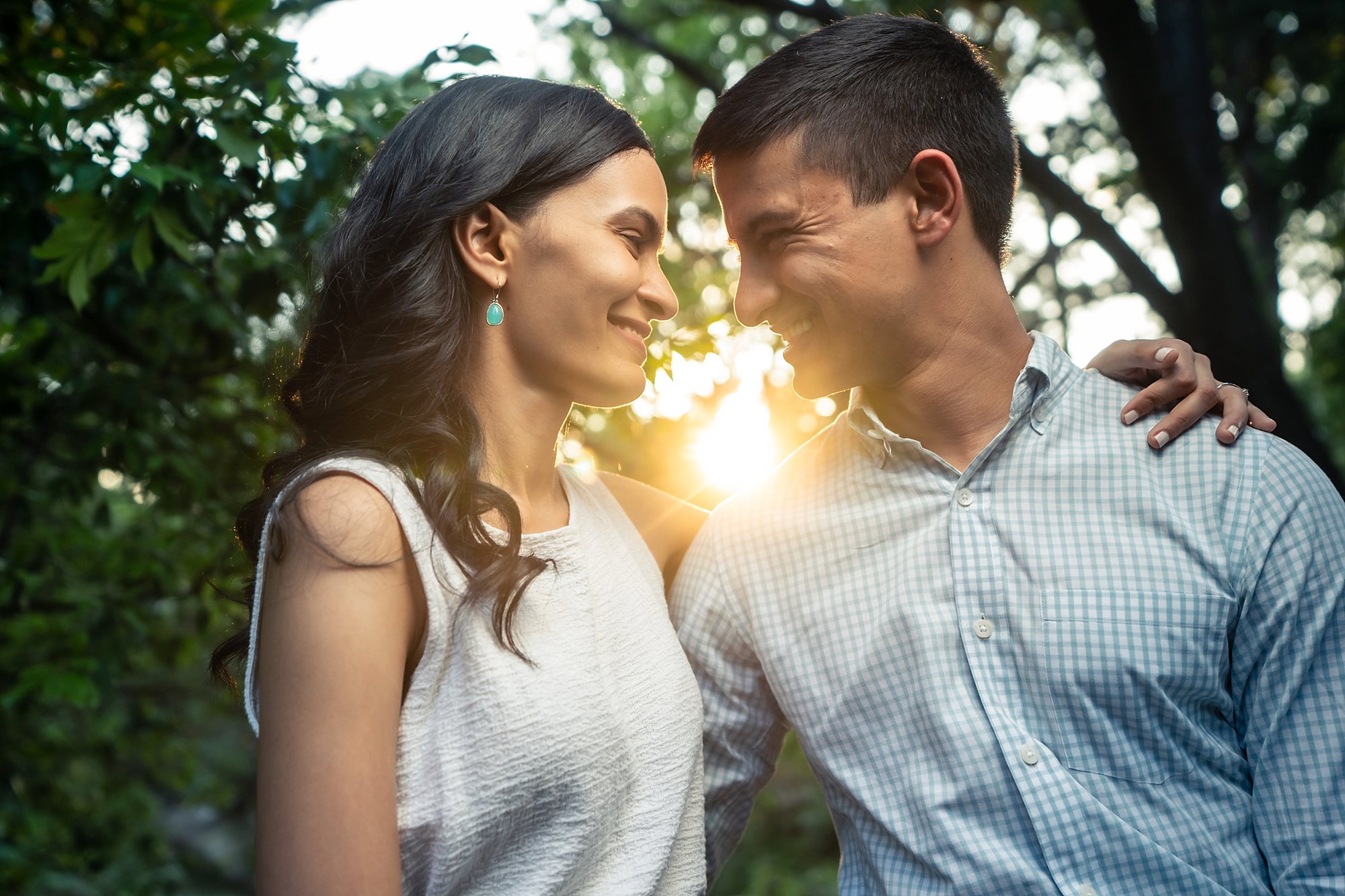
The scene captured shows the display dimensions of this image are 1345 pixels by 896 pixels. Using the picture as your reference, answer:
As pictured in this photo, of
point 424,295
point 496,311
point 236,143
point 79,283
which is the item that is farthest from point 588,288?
point 79,283

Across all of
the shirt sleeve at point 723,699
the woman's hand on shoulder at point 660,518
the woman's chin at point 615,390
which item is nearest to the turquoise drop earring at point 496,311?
the woman's chin at point 615,390

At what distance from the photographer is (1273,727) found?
184cm

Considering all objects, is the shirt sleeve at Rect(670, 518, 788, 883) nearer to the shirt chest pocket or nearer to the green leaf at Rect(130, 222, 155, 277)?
the shirt chest pocket

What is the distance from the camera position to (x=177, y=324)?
327cm

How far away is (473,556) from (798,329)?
92 cm

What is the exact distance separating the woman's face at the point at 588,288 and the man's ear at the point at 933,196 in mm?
595

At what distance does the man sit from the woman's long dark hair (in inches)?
20.3

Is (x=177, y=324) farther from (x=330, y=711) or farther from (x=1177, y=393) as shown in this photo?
(x=1177, y=393)

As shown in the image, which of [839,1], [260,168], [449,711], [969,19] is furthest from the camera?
[969,19]

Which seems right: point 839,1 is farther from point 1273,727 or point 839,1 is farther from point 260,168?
point 1273,727

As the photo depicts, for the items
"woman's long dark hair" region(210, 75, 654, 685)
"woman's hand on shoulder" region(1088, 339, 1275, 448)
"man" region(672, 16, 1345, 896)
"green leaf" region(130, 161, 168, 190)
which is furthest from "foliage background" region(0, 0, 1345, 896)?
"woman's hand on shoulder" region(1088, 339, 1275, 448)

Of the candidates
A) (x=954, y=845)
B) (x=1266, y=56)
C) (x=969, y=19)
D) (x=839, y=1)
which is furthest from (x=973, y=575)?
(x=1266, y=56)

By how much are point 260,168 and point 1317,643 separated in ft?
8.12

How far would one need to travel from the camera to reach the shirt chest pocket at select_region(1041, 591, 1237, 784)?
73.6 inches
